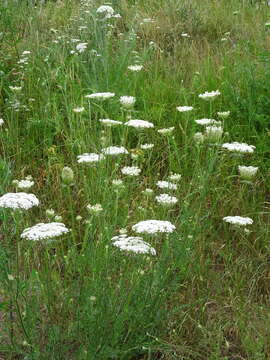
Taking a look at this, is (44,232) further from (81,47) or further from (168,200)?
(81,47)

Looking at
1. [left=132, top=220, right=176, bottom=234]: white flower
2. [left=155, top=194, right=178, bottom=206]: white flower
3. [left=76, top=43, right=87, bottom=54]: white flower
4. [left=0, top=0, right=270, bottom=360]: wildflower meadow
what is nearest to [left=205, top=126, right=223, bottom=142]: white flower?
[left=0, top=0, right=270, bottom=360]: wildflower meadow

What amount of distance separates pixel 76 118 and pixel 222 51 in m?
2.18

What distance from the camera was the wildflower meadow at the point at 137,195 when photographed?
214cm

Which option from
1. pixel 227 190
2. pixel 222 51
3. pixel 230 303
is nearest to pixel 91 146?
pixel 227 190

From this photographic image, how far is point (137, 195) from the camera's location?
3.28 m

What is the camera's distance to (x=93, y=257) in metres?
2.15

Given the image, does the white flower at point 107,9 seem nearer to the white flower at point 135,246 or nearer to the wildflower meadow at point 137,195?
the wildflower meadow at point 137,195

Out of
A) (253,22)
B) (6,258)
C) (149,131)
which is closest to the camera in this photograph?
(6,258)

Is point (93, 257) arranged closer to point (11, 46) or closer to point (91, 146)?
point (91, 146)

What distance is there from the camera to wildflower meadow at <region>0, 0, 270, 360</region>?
214cm

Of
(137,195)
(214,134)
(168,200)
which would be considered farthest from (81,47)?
(168,200)

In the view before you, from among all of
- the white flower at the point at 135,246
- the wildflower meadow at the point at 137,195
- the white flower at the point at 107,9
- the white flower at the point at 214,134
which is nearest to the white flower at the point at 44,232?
the wildflower meadow at the point at 137,195

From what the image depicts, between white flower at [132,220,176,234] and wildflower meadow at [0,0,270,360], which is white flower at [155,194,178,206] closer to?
wildflower meadow at [0,0,270,360]

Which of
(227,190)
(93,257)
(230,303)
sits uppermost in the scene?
(93,257)
